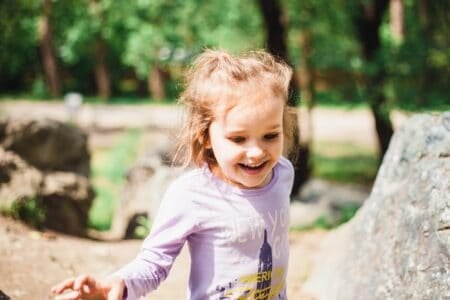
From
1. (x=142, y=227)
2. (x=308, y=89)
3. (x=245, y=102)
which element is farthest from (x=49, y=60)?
(x=245, y=102)

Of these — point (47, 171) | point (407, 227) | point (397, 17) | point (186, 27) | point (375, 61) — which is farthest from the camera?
point (186, 27)

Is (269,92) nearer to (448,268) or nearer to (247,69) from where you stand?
(247,69)

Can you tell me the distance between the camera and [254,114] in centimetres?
205

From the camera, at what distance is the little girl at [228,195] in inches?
81.4

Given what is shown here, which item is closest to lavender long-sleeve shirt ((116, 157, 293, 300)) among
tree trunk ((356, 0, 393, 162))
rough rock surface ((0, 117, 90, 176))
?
rough rock surface ((0, 117, 90, 176))

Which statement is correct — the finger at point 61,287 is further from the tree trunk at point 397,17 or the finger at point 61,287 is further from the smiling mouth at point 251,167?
the tree trunk at point 397,17

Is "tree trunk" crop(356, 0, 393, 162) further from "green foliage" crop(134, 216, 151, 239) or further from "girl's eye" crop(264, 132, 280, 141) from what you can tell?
"girl's eye" crop(264, 132, 280, 141)

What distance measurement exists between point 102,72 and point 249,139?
106ft

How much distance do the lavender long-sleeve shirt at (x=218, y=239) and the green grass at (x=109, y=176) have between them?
7.95m

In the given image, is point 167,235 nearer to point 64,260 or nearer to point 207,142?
point 207,142

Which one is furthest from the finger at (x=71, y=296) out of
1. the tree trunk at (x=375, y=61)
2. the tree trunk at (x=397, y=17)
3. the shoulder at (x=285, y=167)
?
the tree trunk at (x=397, y=17)

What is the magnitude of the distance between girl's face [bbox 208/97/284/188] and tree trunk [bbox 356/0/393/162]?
7.62 metres

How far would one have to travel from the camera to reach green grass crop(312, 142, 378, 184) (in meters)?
15.9

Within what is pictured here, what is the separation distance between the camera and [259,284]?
2.17m
